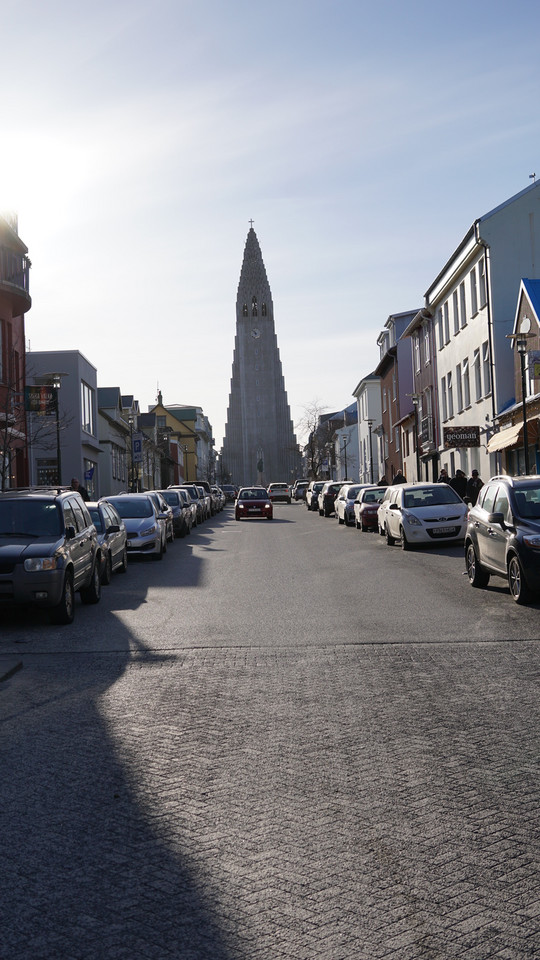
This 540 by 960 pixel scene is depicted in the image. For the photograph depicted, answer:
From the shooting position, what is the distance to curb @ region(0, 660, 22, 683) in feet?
29.9

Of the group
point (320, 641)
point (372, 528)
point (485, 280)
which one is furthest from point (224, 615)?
point (485, 280)

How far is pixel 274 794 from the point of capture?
530 cm

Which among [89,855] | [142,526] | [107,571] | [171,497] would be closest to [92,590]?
[107,571]

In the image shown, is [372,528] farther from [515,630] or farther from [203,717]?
[203,717]

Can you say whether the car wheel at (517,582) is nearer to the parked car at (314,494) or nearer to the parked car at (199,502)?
the parked car at (199,502)

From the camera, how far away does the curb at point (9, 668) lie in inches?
359

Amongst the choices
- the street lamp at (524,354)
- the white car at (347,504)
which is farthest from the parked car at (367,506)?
the street lamp at (524,354)

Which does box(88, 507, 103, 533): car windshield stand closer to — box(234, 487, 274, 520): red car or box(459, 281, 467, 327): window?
box(459, 281, 467, 327): window

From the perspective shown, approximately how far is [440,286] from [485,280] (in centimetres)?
842

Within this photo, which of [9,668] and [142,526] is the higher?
[142,526]

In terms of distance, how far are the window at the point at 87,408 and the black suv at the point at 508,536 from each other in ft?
130

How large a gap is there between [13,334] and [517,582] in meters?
27.8

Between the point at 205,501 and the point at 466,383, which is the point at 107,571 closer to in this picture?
the point at 466,383

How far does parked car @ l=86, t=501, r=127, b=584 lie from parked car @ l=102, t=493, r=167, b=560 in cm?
291
